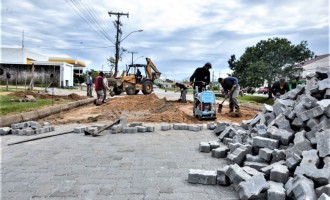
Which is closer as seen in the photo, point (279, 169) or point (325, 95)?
point (279, 169)

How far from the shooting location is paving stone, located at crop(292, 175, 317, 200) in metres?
3.01

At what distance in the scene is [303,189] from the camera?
305 centimetres

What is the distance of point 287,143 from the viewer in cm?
479

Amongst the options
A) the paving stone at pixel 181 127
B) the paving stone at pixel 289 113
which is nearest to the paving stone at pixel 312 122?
the paving stone at pixel 289 113

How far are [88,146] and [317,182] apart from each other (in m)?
4.13

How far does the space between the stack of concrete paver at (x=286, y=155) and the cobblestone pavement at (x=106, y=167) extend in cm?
25

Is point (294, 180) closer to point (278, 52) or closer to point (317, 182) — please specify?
point (317, 182)

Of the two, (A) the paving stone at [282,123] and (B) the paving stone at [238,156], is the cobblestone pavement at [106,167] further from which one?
(A) the paving stone at [282,123]

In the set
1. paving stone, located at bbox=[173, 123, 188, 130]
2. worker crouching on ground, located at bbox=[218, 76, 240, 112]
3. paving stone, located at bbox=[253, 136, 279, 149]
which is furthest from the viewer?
Result: worker crouching on ground, located at bbox=[218, 76, 240, 112]

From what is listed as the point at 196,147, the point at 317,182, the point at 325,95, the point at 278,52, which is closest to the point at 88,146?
the point at 196,147

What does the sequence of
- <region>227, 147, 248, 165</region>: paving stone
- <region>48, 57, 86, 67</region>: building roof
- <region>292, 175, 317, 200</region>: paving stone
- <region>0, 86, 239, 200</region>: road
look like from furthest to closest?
<region>48, 57, 86, 67</region>: building roof
<region>227, 147, 248, 165</region>: paving stone
<region>0, 86, 239, 200</region>: road
<region>292, 175, 317, 200</region>: paving stone

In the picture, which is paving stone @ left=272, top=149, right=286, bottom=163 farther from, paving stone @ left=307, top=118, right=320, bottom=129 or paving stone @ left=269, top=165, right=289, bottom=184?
paving stone @ left=307, top=118, right=320, bottom=129

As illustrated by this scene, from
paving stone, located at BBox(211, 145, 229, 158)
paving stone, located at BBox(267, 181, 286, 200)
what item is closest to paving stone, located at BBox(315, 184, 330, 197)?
paving stone, located at BBox(267, 181, 286, 200)

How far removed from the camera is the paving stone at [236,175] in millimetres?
3545
